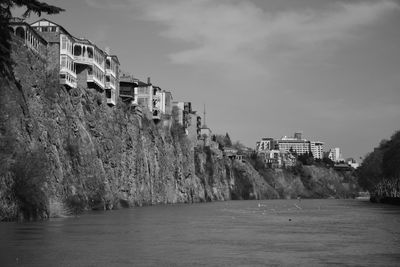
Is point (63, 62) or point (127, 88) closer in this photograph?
point (63, 62)

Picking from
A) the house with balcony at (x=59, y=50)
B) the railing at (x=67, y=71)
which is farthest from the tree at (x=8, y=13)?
the railing at (x=67, y=71)

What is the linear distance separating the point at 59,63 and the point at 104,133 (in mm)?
14747

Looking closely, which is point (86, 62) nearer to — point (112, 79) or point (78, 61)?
point (78, 61)

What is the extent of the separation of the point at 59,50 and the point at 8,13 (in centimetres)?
6977

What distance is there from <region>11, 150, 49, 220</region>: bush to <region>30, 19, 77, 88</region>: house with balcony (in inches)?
1360

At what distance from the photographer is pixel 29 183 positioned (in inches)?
2031

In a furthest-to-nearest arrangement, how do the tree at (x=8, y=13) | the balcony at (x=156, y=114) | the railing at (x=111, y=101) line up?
the balcony at (x=156, y=114) < the railing at (x=111, y=101) < the tree at (x=8, y=13)

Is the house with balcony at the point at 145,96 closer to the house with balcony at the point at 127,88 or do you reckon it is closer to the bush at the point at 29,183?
the house with balcony at the point at 127,88

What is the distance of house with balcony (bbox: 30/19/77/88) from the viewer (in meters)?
88.6

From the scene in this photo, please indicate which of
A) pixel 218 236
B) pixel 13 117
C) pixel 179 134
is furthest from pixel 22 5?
pixel 179 134

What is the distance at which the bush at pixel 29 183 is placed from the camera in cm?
5103

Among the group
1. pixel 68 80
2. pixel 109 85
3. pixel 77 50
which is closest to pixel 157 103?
pixel 109 85

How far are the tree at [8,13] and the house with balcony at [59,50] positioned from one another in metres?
64.9

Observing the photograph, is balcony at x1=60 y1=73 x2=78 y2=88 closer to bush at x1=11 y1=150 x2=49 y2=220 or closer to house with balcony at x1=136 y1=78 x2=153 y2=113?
bush at x1=11 y1=150 x2=49 y2=220
